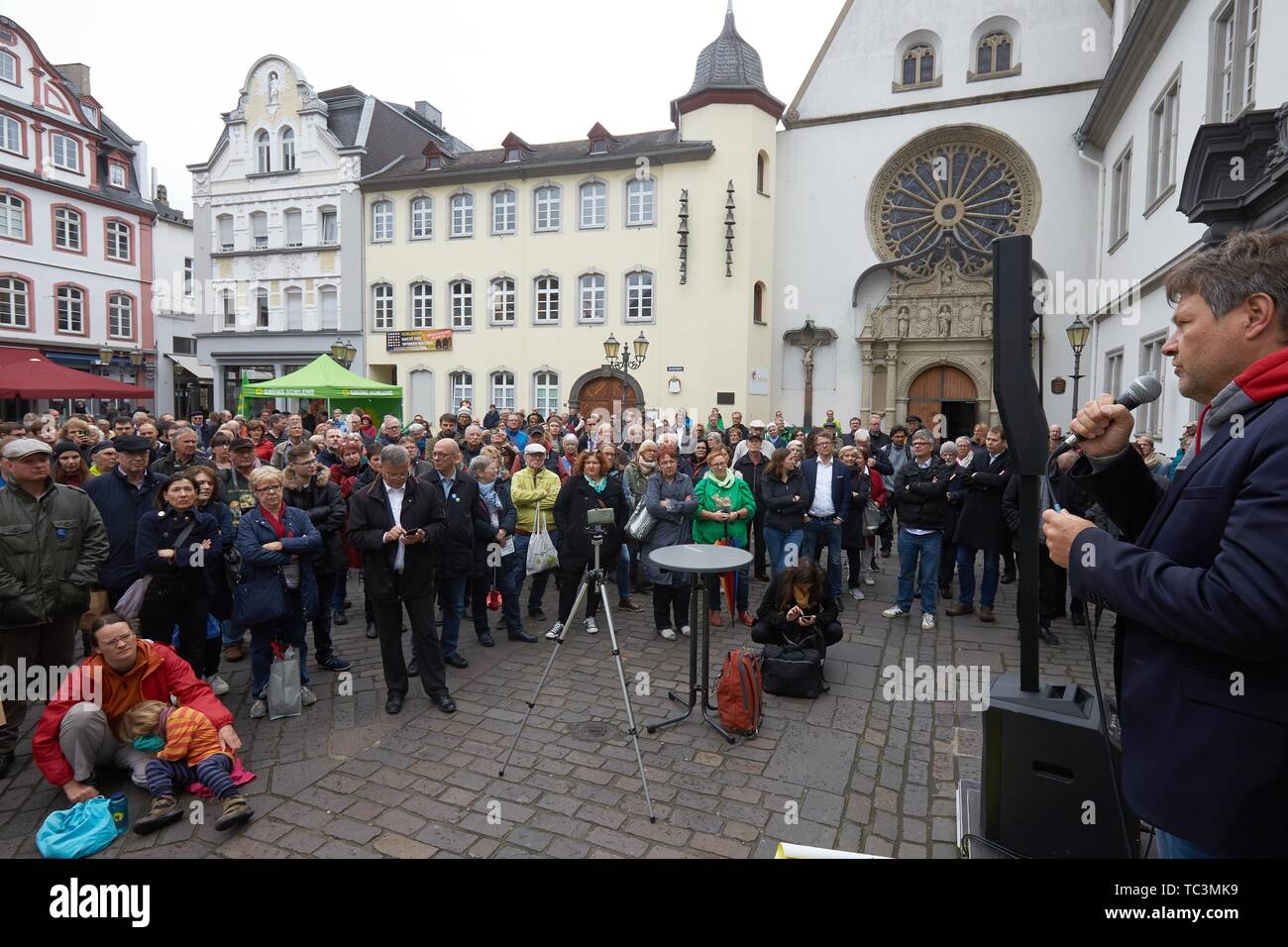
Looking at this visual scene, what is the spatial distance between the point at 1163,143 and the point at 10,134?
129ft

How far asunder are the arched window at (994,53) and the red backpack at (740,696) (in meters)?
23.8

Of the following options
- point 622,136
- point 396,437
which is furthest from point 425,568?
point 622,136

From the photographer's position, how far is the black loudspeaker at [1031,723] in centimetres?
275

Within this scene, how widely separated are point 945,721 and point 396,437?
927 cm

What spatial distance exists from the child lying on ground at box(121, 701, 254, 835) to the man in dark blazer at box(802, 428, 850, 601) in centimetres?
615

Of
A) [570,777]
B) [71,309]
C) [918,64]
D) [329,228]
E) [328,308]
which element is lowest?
[570,777]

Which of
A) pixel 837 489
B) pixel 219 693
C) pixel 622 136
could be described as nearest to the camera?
pixel 219 693

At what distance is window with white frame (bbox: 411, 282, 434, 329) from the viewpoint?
2841cm

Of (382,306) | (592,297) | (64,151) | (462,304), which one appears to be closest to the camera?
(592,297)

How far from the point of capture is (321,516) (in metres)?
6.77

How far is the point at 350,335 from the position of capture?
29.3 m

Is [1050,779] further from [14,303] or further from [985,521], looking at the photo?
[14,303]

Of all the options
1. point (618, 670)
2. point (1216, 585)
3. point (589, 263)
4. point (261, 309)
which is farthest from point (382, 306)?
point (1216, 585)
